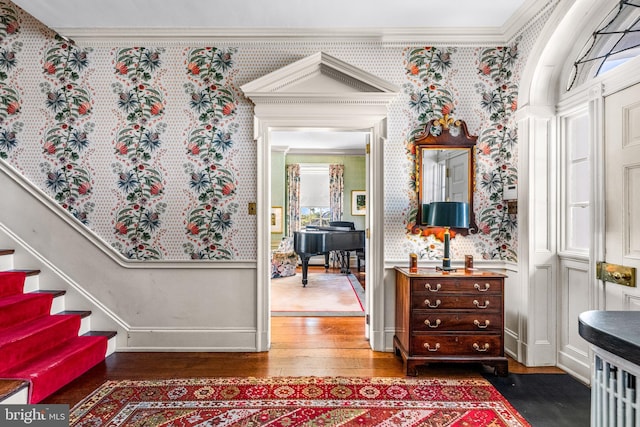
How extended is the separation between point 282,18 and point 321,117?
0.87 metres

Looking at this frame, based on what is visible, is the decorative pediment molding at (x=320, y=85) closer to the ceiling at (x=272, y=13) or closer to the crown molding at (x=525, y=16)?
the ceiling at (x=272, y=13)

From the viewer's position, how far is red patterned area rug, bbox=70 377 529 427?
1.99 metres

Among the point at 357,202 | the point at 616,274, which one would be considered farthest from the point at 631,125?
the point at 357,202

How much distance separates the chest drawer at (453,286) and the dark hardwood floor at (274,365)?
2.07 ft

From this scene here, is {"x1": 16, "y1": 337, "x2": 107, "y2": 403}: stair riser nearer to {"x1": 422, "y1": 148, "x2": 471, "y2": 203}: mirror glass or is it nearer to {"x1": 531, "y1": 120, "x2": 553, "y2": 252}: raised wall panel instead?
{"x1": 422, "y1": 148, "x2": 471, "y2": 203}: mirror glass

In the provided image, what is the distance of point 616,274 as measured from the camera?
2.15 m

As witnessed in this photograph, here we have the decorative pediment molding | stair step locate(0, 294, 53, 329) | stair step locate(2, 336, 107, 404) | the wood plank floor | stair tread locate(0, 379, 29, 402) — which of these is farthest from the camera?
the decorative pediment molding

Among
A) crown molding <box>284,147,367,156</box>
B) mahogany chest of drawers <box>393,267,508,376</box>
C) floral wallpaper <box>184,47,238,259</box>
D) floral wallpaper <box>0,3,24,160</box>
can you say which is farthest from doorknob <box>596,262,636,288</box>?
crown molding <box>284,147,367,156</box>

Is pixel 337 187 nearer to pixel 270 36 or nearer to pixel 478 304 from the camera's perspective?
pixel 270 36

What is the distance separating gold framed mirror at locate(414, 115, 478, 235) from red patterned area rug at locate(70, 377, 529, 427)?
1347 millimetres

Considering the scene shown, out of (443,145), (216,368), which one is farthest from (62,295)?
(443,145)

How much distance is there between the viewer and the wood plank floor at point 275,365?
253 centimetres

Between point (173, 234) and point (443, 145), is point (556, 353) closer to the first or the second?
point (443, 145)

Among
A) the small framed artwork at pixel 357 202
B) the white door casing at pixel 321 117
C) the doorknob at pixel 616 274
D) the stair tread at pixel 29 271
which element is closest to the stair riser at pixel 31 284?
the stair tread at pixel 29 271
